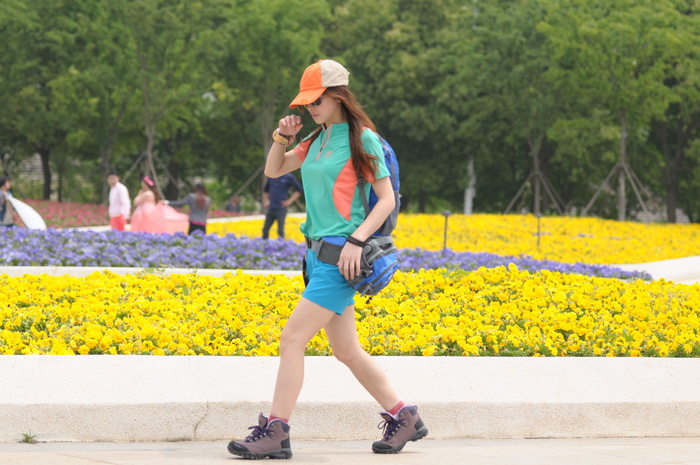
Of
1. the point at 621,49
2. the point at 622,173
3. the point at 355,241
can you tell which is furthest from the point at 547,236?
the point at 355,241

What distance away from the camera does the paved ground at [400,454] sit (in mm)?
4766

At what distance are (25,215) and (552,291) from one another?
881 centimetres

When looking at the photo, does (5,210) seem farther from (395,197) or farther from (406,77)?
(406,77)

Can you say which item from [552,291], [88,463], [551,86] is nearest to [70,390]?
[88,463]

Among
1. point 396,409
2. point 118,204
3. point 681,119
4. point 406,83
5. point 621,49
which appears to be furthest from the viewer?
point 406,83

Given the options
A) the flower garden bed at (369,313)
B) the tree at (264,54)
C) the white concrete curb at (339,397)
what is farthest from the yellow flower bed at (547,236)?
the white concrete curb at (339,397)

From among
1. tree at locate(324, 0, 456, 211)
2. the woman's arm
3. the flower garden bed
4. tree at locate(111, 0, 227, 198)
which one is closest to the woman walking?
the woman's arm

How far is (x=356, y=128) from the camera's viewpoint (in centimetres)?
493

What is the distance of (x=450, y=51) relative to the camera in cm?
3556

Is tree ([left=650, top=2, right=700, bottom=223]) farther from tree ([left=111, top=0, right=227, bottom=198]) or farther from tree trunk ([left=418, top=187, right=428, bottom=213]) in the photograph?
tree ([left=111, top=0, right=227, bottom=198])

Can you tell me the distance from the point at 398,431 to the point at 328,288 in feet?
2.67

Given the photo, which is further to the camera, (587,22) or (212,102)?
(212,102)

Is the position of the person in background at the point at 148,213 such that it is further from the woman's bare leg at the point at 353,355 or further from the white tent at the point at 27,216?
the woman's bare leg at the point at 353,355

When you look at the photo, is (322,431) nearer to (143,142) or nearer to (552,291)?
(552,291)
